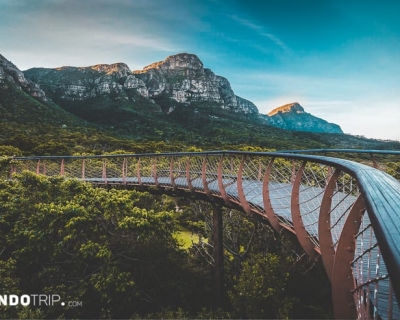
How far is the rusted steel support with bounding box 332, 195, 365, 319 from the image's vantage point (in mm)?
1495

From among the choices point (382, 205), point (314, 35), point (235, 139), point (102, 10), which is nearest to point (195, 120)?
point (235, 139)

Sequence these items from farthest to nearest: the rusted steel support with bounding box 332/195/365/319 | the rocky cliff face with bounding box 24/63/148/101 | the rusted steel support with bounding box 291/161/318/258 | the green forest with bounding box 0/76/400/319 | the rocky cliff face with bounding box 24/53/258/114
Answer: the rocky cliff face with bounding box 24/53/258/114 < the rocky cliff face with bounding box 24/63/148/101 < the green forest with bounding box 0/76/400/319 < the rusted steel support with bounding box 291/161/318/258 < the rusted steel support with bounding box 332/195/365/319

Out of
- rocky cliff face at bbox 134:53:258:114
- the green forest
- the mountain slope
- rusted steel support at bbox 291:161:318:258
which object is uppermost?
rocky cliff face at bbox 134:53:258:114

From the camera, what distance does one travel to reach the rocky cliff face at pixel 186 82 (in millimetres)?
115562

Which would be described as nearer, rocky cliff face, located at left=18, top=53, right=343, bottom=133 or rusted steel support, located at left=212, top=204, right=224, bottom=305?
rusted steel support, located at left=212, top=204, right=224, bottom=305

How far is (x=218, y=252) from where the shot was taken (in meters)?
7.83

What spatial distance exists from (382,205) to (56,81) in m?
112

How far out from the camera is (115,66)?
11262 centimetres

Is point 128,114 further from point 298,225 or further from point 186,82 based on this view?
point 298,225

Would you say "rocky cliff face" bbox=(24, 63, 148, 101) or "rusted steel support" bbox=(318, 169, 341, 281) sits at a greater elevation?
"rocky cliff face" bbox=(24, 63, 148, 101)

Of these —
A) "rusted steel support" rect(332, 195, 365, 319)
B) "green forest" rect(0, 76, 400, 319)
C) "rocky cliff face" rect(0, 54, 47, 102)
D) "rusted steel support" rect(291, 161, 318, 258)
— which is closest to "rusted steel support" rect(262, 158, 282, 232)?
"rusted steel support" rect(291, 161, 318, 258)

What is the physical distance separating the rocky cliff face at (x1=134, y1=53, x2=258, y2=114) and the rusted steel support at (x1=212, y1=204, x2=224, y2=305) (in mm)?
98722

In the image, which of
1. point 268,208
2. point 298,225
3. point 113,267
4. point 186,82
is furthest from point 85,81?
point 298,225

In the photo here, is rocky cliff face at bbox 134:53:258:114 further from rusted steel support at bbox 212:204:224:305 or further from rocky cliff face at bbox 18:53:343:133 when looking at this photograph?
rusted steel support at bbox 212:204:224:305
